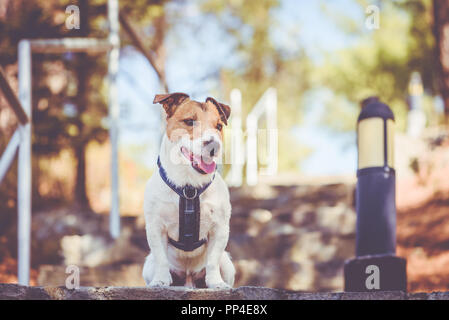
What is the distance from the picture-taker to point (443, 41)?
923cm

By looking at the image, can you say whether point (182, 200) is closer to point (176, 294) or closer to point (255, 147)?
point (176, 294)

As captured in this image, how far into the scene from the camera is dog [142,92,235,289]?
100 inches

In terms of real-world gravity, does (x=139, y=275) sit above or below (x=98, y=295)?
above

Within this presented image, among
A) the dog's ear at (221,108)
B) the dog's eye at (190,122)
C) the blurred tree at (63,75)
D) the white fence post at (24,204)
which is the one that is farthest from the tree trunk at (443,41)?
the dog's eye at (190,122)

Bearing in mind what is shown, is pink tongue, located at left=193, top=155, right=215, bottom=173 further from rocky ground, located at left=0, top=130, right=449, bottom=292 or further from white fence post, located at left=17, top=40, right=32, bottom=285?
rocky ground, located at left=0, top=130, right=449, bottom=292

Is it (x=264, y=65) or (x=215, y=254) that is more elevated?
(x=264, y=65)

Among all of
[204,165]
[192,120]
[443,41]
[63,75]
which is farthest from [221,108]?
[443,41]

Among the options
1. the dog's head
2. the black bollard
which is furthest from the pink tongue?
the black bollard

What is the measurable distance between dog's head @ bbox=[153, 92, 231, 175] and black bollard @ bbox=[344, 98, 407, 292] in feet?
5.53

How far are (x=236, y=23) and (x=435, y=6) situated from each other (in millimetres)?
7912

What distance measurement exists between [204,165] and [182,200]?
0.88 feet

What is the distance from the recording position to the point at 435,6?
923 centimetres
